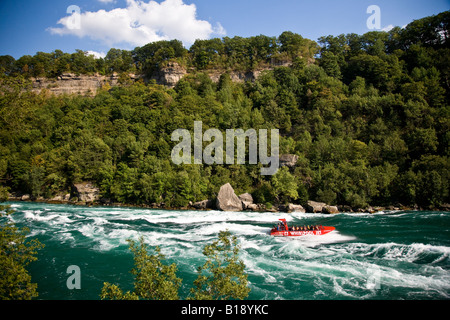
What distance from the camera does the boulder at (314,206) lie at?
50.6 meters

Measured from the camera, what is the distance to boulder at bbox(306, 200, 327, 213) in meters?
50.6

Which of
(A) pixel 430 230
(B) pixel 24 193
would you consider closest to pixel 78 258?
(A) pixel 430 230

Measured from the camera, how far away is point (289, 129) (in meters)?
78.6

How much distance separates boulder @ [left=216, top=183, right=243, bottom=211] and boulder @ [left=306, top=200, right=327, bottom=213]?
13.6 m

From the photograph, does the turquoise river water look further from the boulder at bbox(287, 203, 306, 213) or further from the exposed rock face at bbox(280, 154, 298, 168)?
the exposed rock face at bbox(280, 154, 298, 168)

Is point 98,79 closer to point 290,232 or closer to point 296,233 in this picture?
point 290,232

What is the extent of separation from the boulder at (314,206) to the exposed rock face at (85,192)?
46.7 meters

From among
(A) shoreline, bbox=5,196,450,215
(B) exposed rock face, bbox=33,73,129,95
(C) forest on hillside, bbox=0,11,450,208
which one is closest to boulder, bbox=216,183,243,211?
(A) shoreline, bbox=5,196,450,215

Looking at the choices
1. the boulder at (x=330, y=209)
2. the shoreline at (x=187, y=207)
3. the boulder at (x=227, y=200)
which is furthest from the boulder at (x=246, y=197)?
the boulder at (x=330, y=209)

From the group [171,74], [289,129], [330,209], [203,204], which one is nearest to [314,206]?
[330,209]

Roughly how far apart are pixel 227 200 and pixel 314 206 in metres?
17.1

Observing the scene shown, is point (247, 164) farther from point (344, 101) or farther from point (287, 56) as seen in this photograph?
point (287, 56)

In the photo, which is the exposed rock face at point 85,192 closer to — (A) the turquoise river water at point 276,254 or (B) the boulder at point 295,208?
(A) the turquoise river water at point 276,254

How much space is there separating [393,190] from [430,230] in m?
23.4
